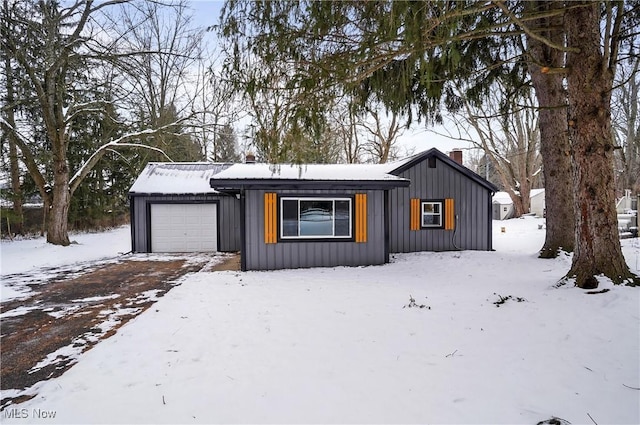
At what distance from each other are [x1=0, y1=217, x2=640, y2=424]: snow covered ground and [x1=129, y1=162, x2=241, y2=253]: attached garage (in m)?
5.74

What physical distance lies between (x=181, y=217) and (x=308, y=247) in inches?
212

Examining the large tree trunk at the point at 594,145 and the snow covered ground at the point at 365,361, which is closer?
the snow covered ground at the point at 365,361

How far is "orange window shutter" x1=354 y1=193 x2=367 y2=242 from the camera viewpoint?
25.4 ft

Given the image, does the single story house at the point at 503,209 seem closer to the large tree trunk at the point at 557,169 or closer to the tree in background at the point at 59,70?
the large tree trunk at the point at 557,169

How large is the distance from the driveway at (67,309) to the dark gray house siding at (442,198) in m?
4.79

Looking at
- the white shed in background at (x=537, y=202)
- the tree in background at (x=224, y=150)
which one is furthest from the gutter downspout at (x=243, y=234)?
the white shed in background at (x=537, y=202)

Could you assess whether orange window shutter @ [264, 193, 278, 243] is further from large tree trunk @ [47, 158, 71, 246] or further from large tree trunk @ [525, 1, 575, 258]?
large tree trunk @ [47, 158, 71, 246]

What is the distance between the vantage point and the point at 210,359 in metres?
3.13

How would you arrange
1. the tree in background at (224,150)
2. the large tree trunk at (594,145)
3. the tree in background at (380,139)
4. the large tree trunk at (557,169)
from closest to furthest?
the large tree trunk at (594,145), the large tree trunk at (557,169), the tree in background at (224,150), the tree in background at (380,139)

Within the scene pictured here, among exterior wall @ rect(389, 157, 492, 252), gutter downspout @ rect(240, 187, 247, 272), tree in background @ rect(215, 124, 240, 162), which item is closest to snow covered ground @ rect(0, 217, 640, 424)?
gutter downspout @ rect(240, 187, 247, 272)

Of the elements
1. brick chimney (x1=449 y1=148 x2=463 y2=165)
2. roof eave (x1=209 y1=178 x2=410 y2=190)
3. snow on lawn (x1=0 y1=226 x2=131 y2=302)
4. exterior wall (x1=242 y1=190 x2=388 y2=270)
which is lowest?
snow on lawn (x1=0 y1=226 x2=131 y2=302)

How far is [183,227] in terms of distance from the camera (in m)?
10.8

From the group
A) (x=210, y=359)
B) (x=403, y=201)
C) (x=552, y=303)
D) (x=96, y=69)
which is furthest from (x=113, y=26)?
(x=552, y=303)

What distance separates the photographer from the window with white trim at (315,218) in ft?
24.8
